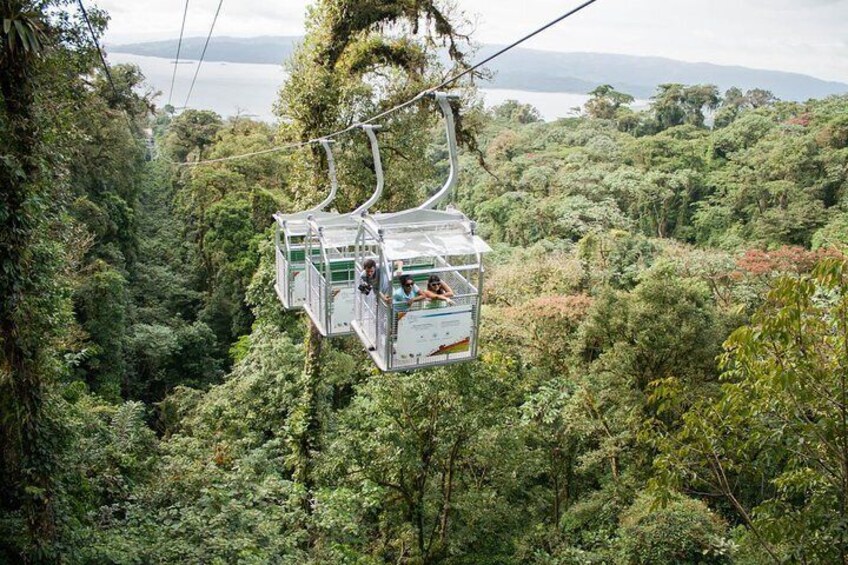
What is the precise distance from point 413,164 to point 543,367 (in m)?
4.59

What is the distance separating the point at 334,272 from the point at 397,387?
2018mm

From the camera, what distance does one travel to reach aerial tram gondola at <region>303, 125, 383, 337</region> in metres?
7.12

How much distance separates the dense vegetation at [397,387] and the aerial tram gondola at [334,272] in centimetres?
179

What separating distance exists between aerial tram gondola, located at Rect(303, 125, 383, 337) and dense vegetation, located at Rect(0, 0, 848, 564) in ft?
5.87

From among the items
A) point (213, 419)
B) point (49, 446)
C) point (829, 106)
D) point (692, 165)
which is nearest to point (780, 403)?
point (49, 446)

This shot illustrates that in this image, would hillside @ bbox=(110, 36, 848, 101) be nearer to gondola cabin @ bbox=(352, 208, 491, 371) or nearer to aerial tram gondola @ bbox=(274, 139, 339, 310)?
aerial tram gondola @ bbox=(274, 139, 339, 310)

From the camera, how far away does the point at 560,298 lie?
42.0 ft

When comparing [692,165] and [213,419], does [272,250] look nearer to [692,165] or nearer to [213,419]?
[213,419]

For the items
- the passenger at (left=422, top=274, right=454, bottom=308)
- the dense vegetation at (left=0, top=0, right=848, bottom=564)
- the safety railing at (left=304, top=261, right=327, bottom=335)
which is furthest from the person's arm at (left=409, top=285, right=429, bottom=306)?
the dense vegetation at (left=0, top=0, right=848, bottom=564)

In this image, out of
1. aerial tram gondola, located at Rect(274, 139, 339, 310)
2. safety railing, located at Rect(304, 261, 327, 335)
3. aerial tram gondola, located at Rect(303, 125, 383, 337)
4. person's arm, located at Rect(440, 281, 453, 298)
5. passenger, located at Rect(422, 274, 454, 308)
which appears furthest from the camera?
aerial tram gondola, located at Rect(274, 139, 339, 310)

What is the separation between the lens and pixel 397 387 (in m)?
8.75

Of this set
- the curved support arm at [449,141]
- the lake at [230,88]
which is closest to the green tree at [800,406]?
the curved support arm at [449,141]

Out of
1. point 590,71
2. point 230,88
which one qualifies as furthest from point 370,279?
point 590,71

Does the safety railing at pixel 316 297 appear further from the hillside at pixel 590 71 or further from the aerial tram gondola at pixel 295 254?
the hillside at pixel 590 71
